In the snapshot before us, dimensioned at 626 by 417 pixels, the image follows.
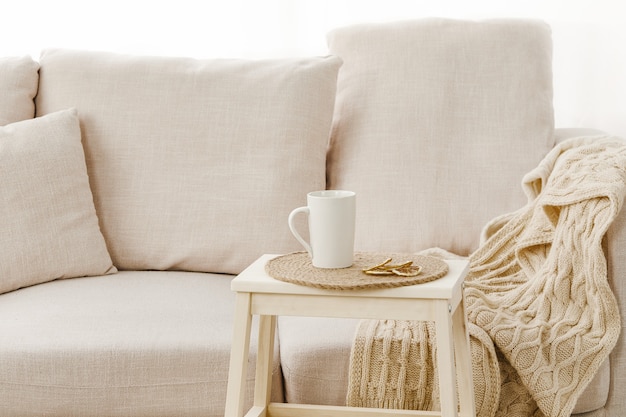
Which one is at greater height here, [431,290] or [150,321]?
[431,290]

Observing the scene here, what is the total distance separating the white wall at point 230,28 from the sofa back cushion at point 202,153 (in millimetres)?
466

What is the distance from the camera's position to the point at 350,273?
1387mm

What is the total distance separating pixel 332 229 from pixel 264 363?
0.35 meters

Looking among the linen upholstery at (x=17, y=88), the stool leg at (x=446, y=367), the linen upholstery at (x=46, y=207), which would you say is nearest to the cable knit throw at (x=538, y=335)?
the stool leg at (x=446, y=367)

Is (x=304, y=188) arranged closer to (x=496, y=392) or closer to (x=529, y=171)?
(x=529, y=171)

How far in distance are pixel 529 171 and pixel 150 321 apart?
3.10 ft

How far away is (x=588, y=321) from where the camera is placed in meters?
1.67

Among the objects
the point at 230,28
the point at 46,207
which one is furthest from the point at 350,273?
the point at 230,28

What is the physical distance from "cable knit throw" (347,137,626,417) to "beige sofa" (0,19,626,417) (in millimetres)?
347

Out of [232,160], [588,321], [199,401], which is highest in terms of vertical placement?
[232,160]

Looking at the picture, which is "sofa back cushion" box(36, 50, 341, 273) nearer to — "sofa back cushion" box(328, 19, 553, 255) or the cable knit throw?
"sofa back cushion" box(328, 19, 553, 255)

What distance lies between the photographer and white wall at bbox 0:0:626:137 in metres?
2.58

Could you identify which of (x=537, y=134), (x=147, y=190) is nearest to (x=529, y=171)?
(x=537, y=134)

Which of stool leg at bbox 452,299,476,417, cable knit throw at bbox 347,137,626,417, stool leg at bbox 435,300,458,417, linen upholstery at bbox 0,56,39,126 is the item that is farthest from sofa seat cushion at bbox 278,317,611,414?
linen upholstery at bbox 0,56,39,126
